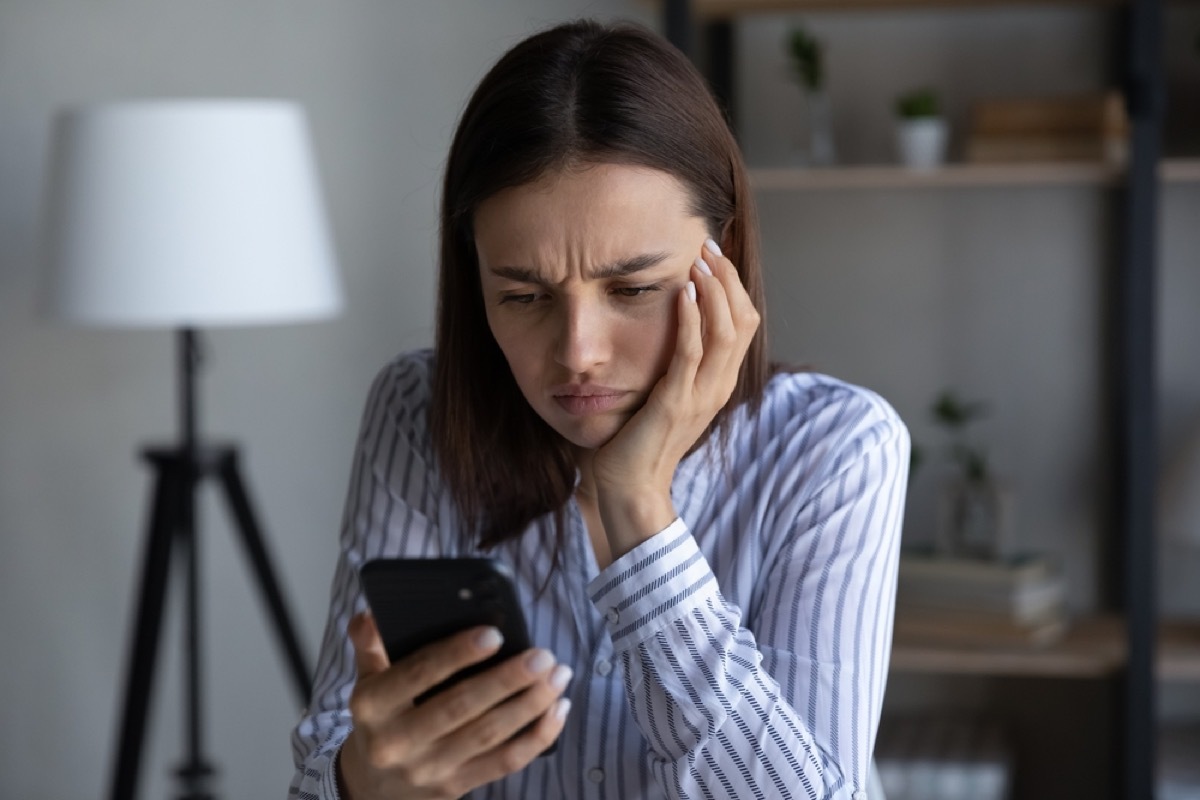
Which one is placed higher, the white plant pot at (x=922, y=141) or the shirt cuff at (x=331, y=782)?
the white plant pot at (x=922, y=141)

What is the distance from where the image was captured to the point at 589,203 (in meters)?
1.08

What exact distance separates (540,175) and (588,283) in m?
0.10

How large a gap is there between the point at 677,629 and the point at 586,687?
21cm

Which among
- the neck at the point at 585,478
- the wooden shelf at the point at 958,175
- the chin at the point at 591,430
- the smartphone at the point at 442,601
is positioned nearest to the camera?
the smartphone at the point at 442,601

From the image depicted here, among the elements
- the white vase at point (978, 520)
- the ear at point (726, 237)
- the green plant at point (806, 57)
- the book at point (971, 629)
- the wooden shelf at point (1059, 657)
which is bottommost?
the wooden shelf at point (1059, 657)

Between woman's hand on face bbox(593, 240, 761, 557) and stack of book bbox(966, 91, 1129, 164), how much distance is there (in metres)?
1.20

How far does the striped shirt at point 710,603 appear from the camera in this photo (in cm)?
107

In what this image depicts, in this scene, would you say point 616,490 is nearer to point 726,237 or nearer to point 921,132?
point 726,237

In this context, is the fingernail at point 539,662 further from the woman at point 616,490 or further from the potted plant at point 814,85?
the potted plant at point 814,85

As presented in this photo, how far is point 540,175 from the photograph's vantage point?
1086 mm

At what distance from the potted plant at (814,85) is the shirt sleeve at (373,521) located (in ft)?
3.94

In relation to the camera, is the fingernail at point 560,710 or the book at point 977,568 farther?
the book at point 977,568

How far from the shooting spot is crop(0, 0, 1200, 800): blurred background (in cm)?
242

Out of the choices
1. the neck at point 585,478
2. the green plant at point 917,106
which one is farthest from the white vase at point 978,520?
the neck at point 585,478
